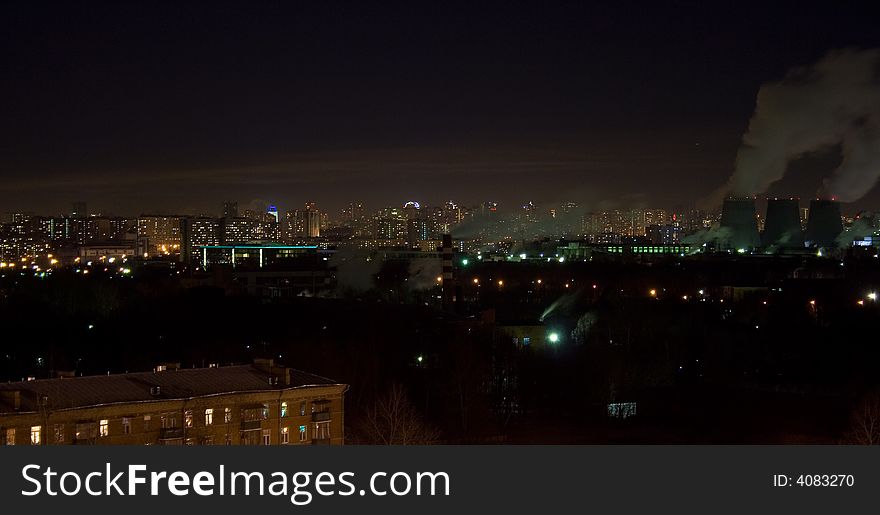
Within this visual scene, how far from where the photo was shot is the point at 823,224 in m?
26.7

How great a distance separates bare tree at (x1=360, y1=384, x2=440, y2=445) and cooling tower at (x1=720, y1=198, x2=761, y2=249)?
20396mm

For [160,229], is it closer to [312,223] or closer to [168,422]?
[312,223]

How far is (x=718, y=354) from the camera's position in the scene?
12.5m

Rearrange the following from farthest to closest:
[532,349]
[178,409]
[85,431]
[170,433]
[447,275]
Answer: [447,275] < [532,349] < [178,409] < [170,433] < [85,431]

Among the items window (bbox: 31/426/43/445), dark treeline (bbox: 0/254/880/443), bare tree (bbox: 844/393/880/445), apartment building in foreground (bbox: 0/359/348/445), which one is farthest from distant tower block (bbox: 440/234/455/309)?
window (bbox: 31/426/43/445)

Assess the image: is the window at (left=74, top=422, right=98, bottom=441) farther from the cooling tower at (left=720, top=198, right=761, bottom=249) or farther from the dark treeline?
the cooling tower at (left=720, top=198, right=761, bottom=249)

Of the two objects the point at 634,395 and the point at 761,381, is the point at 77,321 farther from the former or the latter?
the point at 761,381

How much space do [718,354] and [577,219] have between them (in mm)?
35275

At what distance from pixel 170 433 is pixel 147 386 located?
1.53ft

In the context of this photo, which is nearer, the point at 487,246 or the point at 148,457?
the point at 148,457

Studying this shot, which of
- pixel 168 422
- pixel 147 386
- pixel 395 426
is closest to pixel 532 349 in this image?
pixel 395 426

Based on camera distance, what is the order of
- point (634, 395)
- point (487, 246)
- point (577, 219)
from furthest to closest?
point (577, 219)
point (487, 246)
point (634, 395)

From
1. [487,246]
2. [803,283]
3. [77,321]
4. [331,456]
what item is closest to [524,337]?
[77,321]

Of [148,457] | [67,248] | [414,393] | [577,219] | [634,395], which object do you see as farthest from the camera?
[577,219]
